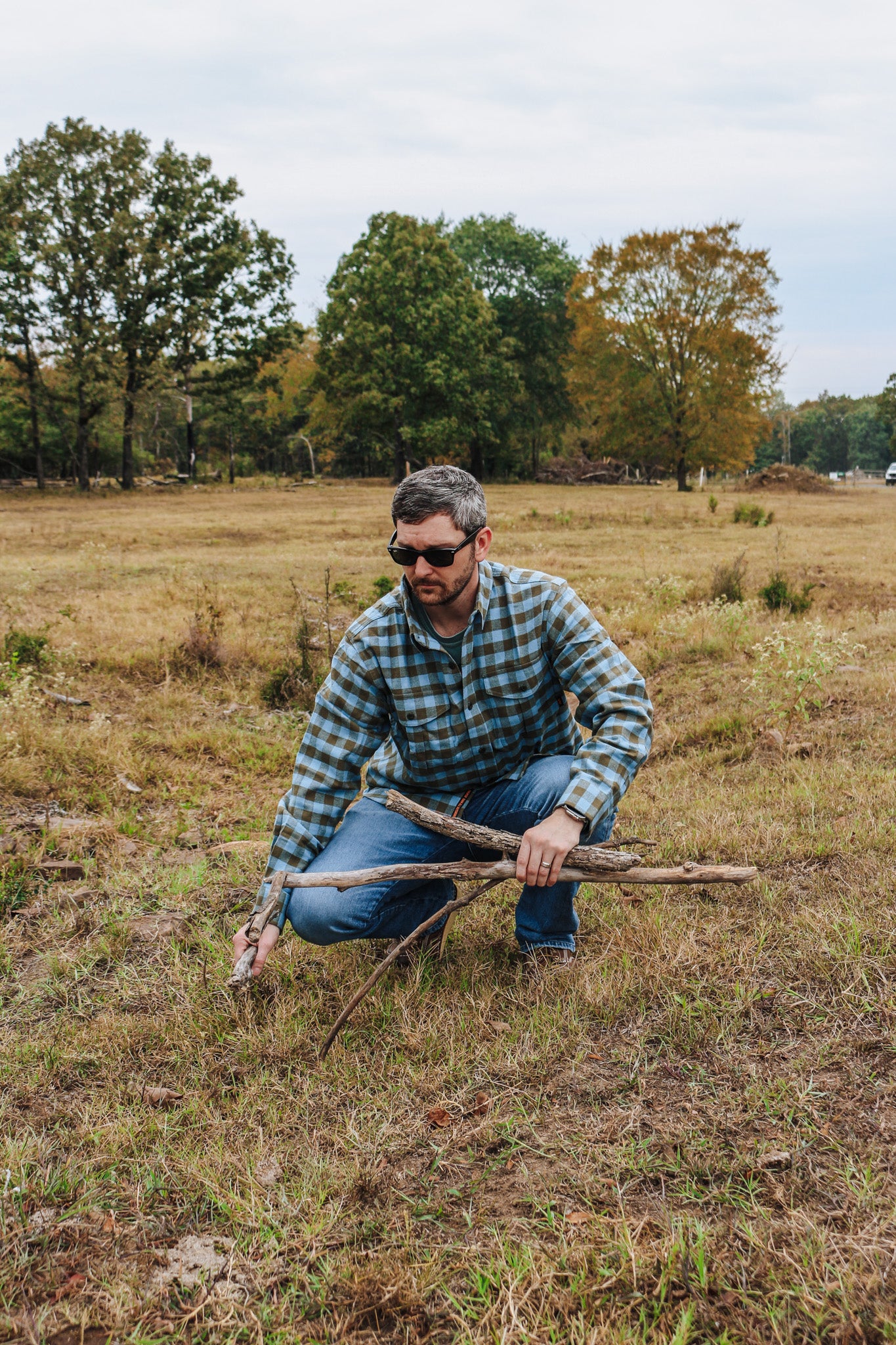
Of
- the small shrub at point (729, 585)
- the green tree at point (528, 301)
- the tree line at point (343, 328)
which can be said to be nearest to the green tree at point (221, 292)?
the tree line at point (343, 328)

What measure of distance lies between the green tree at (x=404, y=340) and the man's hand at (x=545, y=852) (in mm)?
35219

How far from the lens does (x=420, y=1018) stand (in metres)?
3.06

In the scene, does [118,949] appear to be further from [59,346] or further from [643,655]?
[59,346]

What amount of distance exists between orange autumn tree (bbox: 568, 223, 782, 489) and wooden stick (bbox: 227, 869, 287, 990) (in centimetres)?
3523

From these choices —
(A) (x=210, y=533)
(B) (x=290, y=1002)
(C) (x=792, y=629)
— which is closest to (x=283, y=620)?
(C) (x=792, y=629)

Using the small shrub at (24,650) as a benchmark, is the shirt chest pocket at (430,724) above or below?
above

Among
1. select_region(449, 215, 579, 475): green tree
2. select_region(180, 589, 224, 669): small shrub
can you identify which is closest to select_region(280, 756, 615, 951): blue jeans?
select_region(180, 589, 224, 669): small shrub

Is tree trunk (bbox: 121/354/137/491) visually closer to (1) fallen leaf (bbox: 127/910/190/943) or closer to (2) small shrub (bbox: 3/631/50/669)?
(2) small shrub (bbox: 3/631/50/669)

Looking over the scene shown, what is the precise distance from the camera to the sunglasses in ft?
9.92

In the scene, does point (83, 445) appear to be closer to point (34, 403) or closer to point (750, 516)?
point (34, 403)

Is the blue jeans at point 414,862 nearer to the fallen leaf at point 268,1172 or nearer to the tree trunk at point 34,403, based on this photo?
the fallen leaf at point 268,1172

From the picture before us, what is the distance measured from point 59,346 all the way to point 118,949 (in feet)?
111

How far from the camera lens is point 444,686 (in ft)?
10.7

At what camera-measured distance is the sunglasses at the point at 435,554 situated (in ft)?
9.92
